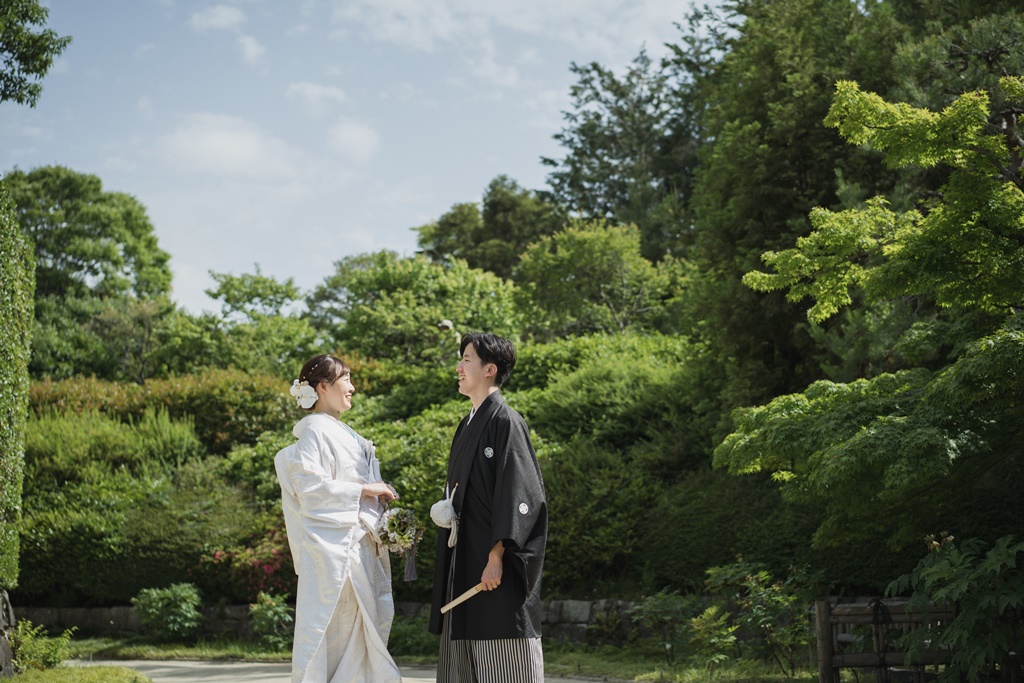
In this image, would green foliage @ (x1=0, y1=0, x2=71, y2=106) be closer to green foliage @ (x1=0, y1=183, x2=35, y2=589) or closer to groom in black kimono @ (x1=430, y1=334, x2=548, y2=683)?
green foliage @ (x1=0, y1=183, x2=35, y2=589)

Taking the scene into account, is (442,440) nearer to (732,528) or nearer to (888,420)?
(732,528)

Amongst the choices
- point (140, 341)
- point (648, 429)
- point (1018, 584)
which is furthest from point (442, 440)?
point (140, 341)

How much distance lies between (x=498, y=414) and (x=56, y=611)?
934cm

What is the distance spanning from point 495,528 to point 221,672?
Result: 5543mm

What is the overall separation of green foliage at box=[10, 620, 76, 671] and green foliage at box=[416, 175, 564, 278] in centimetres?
2086

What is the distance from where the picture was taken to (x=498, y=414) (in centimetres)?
418

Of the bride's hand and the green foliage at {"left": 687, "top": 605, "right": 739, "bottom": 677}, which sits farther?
the green foliage at {"left": 687, "top": 605, "right": 739, "bottom": 677}

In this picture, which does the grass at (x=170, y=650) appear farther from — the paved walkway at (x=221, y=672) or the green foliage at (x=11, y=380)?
the green foliage at (x=11, y=380)

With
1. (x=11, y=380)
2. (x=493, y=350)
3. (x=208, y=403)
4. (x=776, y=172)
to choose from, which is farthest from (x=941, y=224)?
(x=208, y=403)

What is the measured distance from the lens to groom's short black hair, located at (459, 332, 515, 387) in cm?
425

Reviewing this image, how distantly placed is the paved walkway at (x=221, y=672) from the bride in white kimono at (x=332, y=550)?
319 centimetres

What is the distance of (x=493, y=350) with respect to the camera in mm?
4258

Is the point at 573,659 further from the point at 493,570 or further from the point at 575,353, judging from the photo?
the point at 575,353

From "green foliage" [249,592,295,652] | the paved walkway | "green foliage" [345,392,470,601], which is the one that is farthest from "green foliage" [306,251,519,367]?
the paved walkway
